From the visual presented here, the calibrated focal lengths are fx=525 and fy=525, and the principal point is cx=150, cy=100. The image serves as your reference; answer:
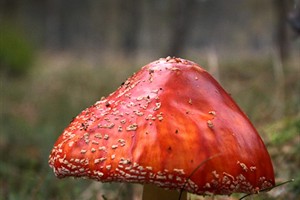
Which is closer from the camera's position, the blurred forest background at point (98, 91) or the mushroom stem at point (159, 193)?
the mushroom stem at point (159, 193)

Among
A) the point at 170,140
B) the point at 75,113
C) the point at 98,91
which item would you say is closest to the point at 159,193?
the point at 170,140

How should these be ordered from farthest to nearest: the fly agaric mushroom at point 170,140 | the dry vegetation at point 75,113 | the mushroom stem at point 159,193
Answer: the dry vegetation at point 75,113, the mushroom stem at point 159,193, the fly agaric mushroom at point 170,140

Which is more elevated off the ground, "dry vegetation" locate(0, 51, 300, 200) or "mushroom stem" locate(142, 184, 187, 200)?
"mushroom stem" locate(142, 184, 187, 200)

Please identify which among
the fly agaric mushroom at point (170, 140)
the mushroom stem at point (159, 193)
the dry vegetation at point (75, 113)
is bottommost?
the dry vegetation at point (75, 113)

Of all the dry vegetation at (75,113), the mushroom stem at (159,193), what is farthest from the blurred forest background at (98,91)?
the mushroom stem at (159,193)

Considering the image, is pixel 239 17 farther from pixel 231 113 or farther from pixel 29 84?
pixel 231 113

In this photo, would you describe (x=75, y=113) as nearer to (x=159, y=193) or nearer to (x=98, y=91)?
(x=98, y=91)

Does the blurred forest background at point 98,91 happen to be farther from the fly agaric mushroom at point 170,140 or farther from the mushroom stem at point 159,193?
the fly agaric mushroom at point 170,140

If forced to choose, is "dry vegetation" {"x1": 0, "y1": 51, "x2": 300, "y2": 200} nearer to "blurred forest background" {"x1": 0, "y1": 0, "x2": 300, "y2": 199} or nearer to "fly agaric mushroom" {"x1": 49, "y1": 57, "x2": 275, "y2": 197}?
"blurred forest background" {"x1": 0, "y1": 0, "x2": 300, "y2": 199}

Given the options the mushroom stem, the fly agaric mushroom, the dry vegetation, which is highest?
the fly agaric mushroom

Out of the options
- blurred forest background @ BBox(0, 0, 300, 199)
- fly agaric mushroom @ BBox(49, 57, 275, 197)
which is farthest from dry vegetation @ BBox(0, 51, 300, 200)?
fly agaric mushroom @ BBox(49, 57, 275, 197)
